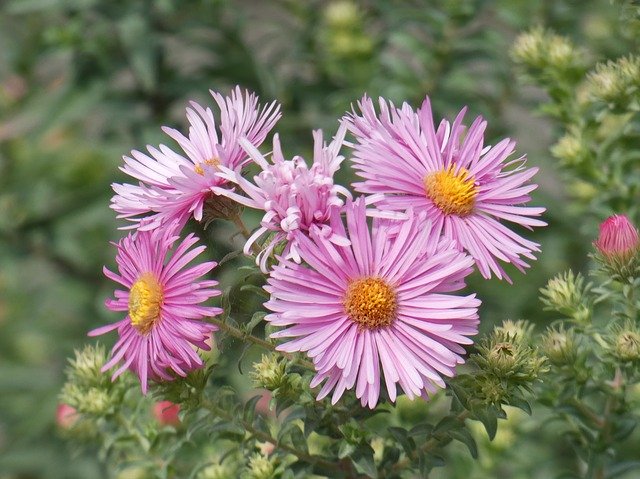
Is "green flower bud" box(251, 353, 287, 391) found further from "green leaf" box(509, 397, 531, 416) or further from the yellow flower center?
"green leaf" box(509, 397, 531, 416)

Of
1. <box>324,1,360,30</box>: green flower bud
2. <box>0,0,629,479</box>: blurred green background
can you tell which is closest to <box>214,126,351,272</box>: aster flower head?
<box>0,0,629,479</box>: blurred green background

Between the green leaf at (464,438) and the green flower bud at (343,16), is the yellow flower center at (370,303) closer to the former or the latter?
the green leaf at (464,438)

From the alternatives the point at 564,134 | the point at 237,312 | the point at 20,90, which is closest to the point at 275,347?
the point at 237,312

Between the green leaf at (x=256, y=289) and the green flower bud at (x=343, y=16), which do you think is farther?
the green flower bud at (x=343, y=16)

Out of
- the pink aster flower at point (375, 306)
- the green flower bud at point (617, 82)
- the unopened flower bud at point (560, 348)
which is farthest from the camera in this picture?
the green flower bud at point (617, 82)

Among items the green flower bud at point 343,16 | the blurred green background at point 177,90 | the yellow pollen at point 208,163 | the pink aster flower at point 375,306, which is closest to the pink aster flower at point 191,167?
the yellow pollen at point 208,163

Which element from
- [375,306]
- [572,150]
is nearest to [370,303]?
[375,306]

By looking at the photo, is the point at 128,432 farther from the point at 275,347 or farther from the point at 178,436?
the point at 275,347

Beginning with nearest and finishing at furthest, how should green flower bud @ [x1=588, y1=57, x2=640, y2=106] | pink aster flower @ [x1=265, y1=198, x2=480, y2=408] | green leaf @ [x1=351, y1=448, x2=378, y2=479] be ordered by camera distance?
pink aster flower @ [x1=265, y1=198, x2=480, y2=408]
green leaf @ [x1=351, y1=448, x2=378, y2=479]
green flower bud @ [x1=588, y1=57, x2=640, y2=106]
